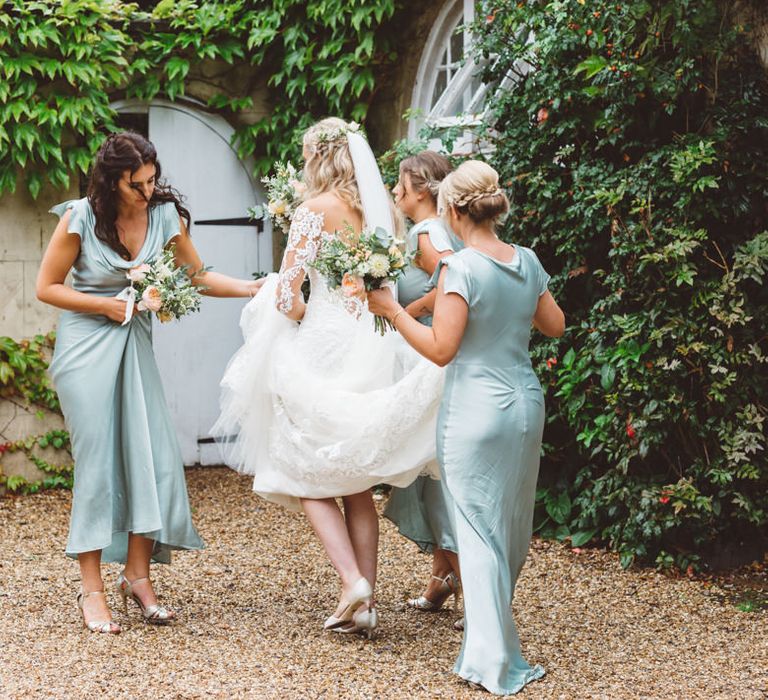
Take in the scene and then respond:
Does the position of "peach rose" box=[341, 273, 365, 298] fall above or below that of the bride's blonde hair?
below

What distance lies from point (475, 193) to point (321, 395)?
1.06m

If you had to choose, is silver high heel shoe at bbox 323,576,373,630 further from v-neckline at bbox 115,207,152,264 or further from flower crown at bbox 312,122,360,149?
flower crown at bbox 312,122,360,149

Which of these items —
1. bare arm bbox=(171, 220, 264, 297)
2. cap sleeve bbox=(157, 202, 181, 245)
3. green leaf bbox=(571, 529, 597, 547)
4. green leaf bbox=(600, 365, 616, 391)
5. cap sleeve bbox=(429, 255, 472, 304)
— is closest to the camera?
cap sleeve bbox=(429, 255, 472, 304)

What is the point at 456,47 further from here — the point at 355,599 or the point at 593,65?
the point at 355,599

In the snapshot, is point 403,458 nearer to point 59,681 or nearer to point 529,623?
point 529,623

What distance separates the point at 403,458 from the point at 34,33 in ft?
14.8

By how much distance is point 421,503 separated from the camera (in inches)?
181

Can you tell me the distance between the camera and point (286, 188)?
15.3ft

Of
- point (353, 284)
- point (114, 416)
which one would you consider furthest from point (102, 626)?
point (353, 284)

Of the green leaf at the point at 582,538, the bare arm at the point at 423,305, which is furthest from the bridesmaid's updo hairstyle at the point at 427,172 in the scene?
the green leaf at the point at 582,538

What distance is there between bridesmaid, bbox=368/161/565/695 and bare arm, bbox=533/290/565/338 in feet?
0.37

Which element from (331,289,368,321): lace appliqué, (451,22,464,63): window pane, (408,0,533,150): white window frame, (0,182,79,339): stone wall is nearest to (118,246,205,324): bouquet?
(331,289,368,321): lace appliqué

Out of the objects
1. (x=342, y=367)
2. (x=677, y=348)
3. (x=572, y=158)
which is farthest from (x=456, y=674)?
(x=572, y=158)

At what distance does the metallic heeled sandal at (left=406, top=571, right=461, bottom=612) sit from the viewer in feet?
15.1
